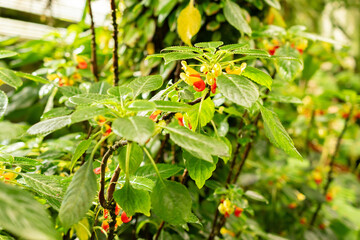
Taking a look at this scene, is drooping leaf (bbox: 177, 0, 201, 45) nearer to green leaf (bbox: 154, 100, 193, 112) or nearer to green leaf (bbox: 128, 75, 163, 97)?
green leaf (bbox: 128, 75, 163, 97)

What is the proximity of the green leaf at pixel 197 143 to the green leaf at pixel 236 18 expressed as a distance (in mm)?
494

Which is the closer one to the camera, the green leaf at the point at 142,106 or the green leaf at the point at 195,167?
the green leaf at the point at 142,106

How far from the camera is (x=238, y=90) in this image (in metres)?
0.38

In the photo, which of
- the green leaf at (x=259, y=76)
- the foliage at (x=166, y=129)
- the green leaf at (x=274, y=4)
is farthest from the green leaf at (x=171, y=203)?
the green leaf at (x=274, y=4)

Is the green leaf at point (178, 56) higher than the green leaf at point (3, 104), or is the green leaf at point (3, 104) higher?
the green leaf at point (178, 56)

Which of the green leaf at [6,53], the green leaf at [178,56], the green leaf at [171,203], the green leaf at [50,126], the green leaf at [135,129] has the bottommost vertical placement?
the green leaf at [171,203]

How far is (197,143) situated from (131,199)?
0.52ft

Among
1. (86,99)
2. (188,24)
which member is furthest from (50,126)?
(188,24)

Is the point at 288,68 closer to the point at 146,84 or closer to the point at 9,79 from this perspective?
the point at 146,84

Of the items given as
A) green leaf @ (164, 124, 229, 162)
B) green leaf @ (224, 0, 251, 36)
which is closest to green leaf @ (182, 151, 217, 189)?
green leaf @ (164, 124, 229, 162)

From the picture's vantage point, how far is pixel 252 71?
47 cm

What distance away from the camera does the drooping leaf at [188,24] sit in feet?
2.52

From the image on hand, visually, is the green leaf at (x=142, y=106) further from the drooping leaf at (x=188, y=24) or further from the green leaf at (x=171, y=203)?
the drooping leaf at (x=188, y=24)

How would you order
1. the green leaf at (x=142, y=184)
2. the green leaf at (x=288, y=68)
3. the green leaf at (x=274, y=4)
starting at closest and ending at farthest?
the green leaf at (x=142, y=184), the green leaf at (x=288, y=68), the green leaf at (x=274, y=4)
